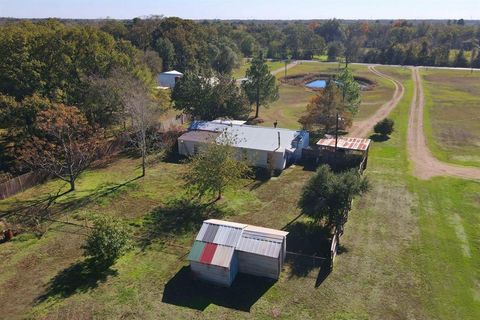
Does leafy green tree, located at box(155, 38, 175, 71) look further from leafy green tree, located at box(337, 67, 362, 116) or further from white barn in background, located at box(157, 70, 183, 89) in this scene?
leafy green tree, located at box(337, 67, 362, 116)

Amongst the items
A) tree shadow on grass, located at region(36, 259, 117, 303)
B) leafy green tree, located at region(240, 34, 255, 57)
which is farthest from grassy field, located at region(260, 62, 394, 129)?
tree shadow on grass, located at region(36, 259, 117, 303)

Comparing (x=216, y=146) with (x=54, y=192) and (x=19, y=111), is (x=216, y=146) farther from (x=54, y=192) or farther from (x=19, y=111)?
(x=19, y=111)

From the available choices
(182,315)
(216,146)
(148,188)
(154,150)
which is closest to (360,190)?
(216,146)

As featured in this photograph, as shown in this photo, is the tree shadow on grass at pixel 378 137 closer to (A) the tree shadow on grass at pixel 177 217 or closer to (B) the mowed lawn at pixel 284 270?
(B) the mowed lawn at pixel 284 270

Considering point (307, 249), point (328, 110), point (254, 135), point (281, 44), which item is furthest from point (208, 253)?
point (281, 44)

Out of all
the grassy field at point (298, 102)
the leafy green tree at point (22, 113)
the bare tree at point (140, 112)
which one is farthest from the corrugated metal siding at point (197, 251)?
the grassy field at point (298, 102)

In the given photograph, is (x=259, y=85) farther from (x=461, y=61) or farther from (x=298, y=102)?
(x=461, y=61)
